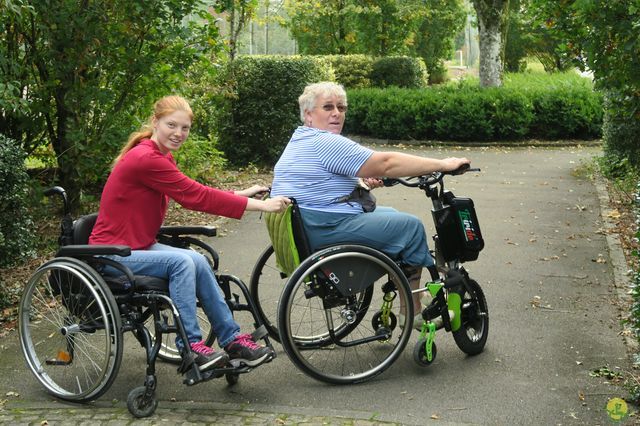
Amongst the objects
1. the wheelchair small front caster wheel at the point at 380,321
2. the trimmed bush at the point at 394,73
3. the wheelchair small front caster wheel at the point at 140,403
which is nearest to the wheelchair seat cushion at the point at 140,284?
the wheelchair small front caster wheel at the point at 140,403

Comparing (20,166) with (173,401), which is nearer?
(173,401)

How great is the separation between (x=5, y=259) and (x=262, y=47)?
108 feet

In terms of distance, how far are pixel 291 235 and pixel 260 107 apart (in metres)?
8.93

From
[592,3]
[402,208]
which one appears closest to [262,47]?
[402,208]

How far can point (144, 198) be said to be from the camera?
5.08 metres

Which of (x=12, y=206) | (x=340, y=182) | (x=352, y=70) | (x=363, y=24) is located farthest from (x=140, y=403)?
(x=363, y=24)

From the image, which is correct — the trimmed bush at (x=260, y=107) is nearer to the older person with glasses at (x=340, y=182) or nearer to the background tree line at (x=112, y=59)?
the background tree line at (x=112, y=59)

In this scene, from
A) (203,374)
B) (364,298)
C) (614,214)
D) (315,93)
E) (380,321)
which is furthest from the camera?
(614,214)

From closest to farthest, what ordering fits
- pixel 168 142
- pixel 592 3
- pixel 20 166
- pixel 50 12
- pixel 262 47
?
pixel 168 142, pixel 20 166, pixel 592 3, pixel 50 12, pixel 262 47

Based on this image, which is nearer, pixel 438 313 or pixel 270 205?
pixel 270 205

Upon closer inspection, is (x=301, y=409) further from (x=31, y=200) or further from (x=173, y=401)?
(x=31, y=200)

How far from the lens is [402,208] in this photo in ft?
35.9

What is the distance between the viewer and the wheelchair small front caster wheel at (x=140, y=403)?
466cm

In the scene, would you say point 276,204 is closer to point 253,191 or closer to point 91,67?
Result: point 253,191
